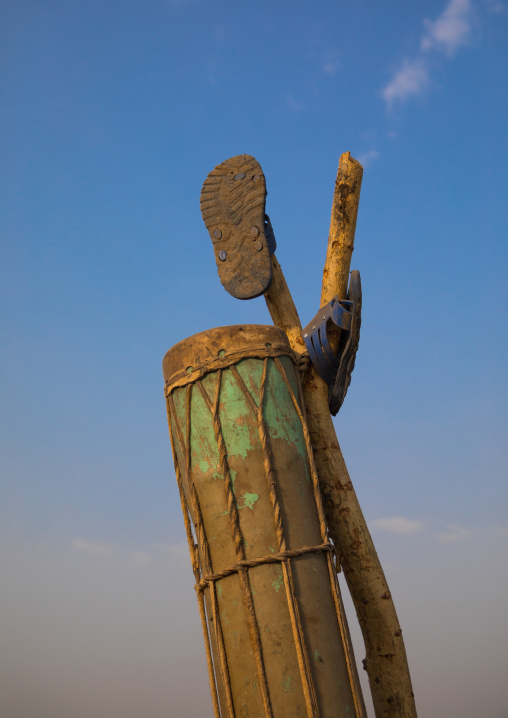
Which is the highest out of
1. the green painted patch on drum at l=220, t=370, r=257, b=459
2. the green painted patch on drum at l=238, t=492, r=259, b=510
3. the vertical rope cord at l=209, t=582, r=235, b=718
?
the green painted patch on drum at l=220, t=370, r=257, b=459

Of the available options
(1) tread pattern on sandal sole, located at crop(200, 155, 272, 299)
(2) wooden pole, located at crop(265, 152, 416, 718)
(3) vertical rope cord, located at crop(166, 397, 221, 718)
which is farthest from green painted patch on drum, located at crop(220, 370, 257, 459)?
(1) tread pattern on sandal sole, located at crop(200, 155, 272, 299)

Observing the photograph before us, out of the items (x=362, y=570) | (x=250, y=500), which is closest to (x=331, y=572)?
(x=362, y=570)

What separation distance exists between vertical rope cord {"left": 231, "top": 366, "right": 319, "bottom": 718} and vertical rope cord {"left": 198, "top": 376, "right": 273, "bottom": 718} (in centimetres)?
17

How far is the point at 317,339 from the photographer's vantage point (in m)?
4.18

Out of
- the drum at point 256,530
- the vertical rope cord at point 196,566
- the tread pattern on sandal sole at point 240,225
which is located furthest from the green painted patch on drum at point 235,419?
the tread pattern on sandal sole at point 240,225

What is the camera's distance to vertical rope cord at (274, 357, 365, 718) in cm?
347

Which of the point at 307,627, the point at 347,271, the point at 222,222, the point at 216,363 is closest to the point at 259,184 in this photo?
the point at 222,222

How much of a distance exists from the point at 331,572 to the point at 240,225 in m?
2.08

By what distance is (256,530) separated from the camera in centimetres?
360

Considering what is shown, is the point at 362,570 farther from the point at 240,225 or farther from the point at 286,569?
the point at 240,225

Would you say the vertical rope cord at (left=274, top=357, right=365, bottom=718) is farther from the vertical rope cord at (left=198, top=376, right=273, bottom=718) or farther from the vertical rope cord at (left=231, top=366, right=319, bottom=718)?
the vertical rope cord at (left=198, top=376, right=273, bottom=718)

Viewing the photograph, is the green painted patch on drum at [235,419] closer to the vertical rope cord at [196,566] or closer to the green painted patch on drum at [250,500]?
the green painted patch on drum at [250,500]

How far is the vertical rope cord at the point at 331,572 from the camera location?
11.4 ft

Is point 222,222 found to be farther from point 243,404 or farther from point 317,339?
point 243,404
